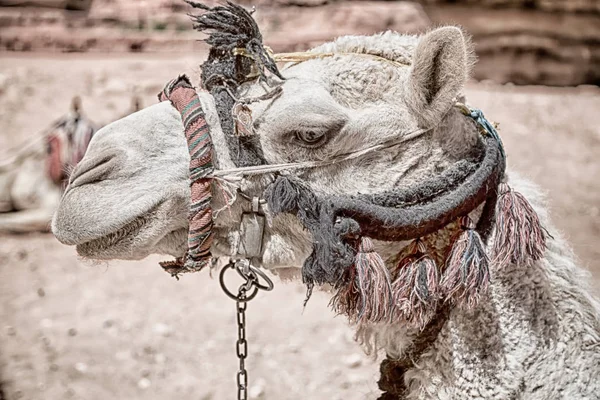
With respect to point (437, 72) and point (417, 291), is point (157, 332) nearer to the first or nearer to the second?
point (417, 291)

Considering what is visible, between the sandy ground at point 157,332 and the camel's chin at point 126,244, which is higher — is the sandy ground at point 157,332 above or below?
below

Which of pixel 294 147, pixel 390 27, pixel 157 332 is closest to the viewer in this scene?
pixel 294 147

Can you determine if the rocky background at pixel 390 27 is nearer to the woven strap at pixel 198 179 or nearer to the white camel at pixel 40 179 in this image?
the white camel at pixel 40 179

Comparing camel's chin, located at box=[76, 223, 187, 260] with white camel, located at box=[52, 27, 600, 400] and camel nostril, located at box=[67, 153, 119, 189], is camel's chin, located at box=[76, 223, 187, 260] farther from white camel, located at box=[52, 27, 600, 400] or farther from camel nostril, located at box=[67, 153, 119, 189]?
camel nostril, located at box=[67, 153, 119, 189]

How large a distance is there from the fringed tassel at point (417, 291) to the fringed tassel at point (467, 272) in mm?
36

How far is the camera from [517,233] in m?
1.90

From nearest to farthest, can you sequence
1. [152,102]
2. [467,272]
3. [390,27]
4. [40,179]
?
[467,272], [40,179], [152,102], [390,27]

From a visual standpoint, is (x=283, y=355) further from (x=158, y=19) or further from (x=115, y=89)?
(x=158, y=19)

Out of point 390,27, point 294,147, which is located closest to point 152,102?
A: point 390,27

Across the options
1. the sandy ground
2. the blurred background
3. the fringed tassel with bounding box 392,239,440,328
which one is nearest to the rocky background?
the blurred background

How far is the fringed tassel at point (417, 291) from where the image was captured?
189cm

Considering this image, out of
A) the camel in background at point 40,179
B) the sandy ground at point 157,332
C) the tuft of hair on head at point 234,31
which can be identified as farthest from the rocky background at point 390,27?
the tuft of hair on head at point 234,31

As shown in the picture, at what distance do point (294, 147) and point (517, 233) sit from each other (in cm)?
64

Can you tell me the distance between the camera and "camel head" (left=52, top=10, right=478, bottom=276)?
6.24 feet
